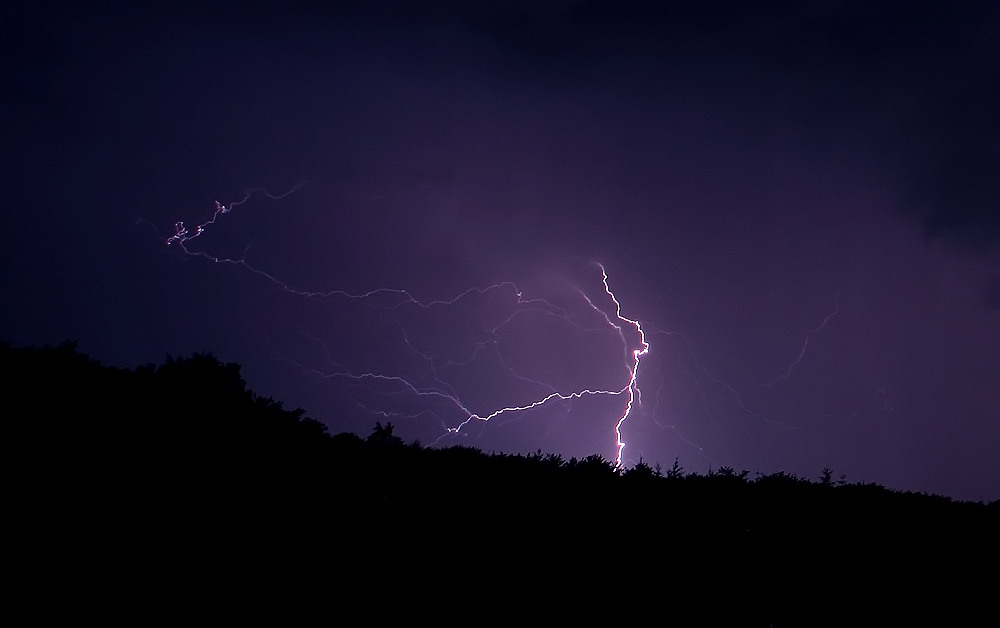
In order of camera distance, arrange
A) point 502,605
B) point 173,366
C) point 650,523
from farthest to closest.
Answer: point 173,366 < point 650,523 < point 502,605

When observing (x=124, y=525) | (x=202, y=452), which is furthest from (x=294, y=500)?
(x=124, y=525)

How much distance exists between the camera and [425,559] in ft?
10.7

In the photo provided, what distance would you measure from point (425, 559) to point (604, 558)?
1.17 m

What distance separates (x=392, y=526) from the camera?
333 cm

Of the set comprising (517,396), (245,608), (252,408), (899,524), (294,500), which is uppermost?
(517,396)

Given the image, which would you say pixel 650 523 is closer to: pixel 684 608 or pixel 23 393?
pixel 684 608

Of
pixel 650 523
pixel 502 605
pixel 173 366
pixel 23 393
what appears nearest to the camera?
pixel 23 393

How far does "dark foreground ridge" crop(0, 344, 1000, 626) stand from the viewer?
2623 millimetres

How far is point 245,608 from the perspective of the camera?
8.76 ft

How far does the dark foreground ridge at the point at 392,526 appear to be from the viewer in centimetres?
262

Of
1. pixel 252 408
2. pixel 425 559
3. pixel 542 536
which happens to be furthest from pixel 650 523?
pixel 252 408

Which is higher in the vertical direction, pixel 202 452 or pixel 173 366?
pixel 173 366

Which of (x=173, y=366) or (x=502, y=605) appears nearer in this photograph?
(x=502, y=605)

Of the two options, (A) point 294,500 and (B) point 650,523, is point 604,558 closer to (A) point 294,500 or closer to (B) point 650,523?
(B) point 650,523
